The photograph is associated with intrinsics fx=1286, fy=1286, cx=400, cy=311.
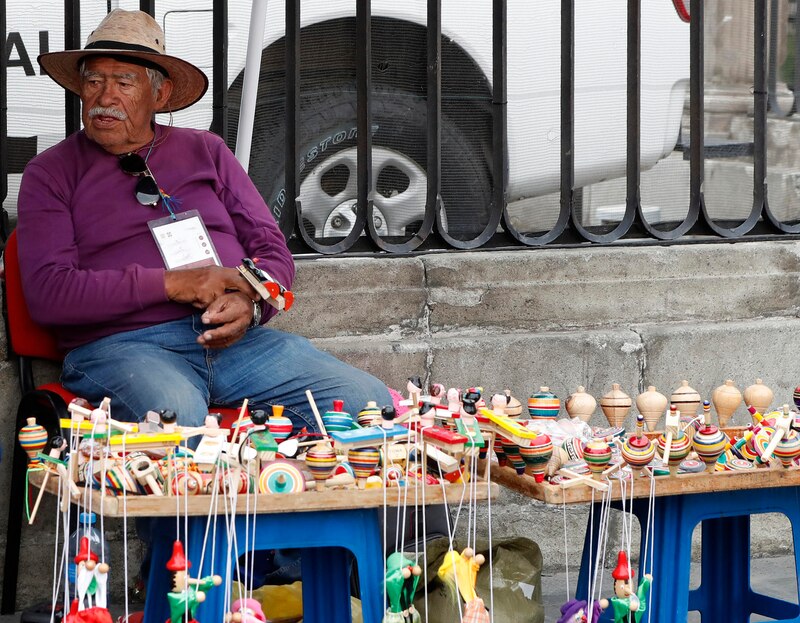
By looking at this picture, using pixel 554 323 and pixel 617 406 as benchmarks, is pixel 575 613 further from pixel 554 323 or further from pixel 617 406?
pixel 554 323

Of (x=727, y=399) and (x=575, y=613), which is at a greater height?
(x=727, y=399)

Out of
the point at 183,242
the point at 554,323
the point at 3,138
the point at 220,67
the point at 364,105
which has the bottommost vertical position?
the point at 554,323

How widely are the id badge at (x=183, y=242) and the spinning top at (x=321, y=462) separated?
106cm

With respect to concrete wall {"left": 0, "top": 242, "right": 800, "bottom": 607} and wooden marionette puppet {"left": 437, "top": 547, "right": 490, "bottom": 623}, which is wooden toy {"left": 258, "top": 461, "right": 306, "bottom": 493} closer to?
wooden marionette puppet {"left": 437, "top": 547, "right": 490, "bottom": 623}

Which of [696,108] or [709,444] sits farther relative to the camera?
[696,108]

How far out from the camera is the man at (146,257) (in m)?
3.20

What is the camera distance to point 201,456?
237 centimetres

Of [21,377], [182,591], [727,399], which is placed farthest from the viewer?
[21,377]

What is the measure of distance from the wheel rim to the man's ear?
0.62m

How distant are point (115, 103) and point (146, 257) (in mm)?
426

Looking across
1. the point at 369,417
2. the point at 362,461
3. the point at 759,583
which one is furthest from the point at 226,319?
the point at 759,583

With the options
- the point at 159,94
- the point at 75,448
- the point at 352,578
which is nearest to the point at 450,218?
the point at 159,94

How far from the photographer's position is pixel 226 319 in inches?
128

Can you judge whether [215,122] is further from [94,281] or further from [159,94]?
[94,281]
